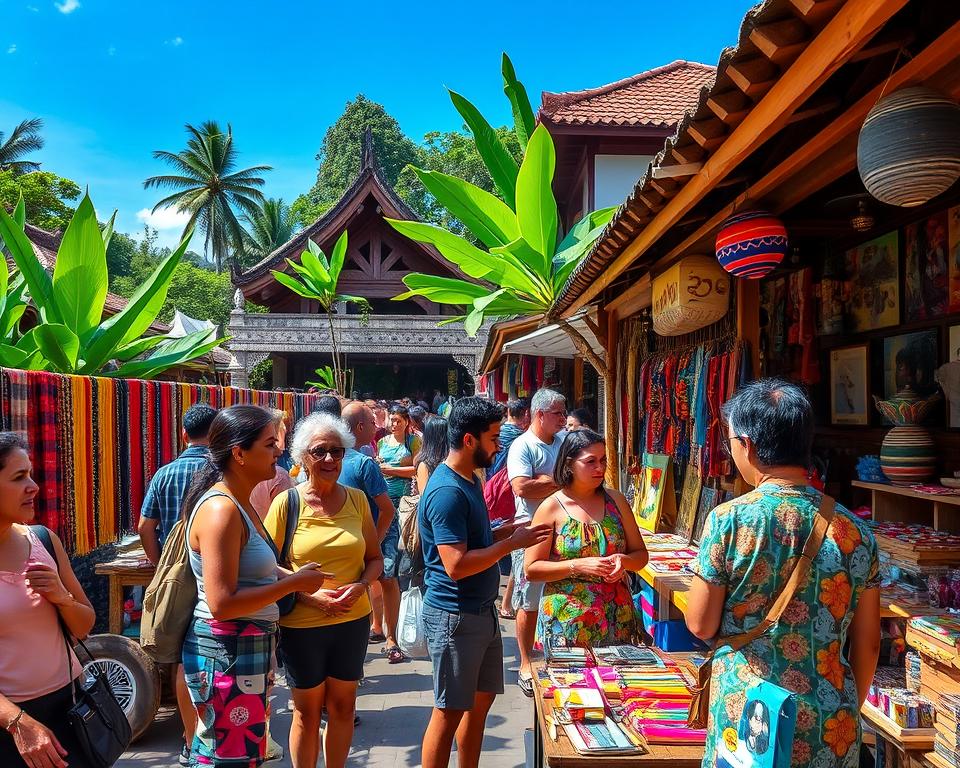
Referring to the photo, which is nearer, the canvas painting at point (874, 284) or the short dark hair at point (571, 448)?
the short dark hair at point (571, 448)

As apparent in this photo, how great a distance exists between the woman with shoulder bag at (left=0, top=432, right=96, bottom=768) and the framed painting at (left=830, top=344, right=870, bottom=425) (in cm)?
378

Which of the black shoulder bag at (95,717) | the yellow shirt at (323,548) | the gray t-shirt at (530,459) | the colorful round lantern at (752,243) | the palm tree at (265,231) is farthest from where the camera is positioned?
the palm tree at (265,231)

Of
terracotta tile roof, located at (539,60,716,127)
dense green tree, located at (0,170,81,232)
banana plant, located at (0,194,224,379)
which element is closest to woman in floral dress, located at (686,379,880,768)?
banana plant, located at (0,194,224,379)

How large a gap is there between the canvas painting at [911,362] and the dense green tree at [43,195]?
22.3 metres

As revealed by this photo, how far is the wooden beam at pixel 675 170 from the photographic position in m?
2.51

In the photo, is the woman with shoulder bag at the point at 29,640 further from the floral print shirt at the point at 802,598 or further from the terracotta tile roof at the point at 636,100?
the terracotta tile roof at the point at 636,100

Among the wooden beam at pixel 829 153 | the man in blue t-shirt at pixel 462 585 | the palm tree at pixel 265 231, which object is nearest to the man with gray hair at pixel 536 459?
the wooden beam at pixel 829 153

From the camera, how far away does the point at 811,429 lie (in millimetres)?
1772

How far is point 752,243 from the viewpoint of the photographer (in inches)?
119

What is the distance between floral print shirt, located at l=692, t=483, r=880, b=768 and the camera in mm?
1698

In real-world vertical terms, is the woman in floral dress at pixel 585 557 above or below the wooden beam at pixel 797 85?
below

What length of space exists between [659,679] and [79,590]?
2.09m

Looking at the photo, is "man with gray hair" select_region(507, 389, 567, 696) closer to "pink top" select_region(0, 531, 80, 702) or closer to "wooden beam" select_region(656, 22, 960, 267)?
"wooden beam" select_region(656, 22, 960, 267)

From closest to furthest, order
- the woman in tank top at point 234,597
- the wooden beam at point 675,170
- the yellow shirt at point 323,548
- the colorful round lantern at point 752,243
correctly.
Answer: the woman in tank top at point 234,597 → the wooden beam at point 675,170 → the yellow shirt at point 323,548 → the colorful round lantern at point 752,243
